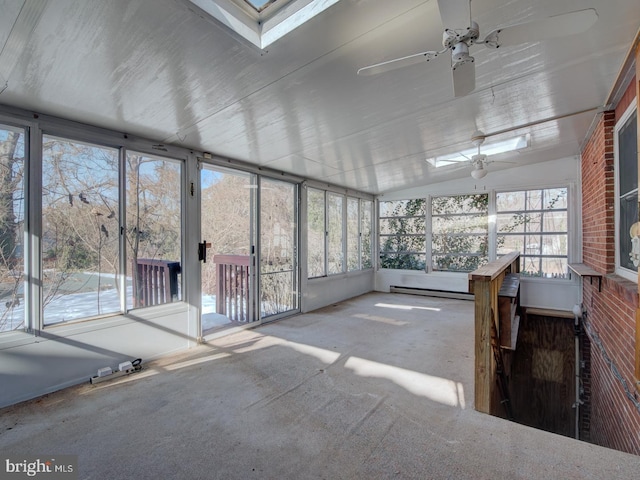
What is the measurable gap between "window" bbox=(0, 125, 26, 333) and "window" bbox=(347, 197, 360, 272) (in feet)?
17.6

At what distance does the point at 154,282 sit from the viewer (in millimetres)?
3510

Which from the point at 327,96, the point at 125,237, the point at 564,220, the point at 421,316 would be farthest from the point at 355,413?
the point at 564,220

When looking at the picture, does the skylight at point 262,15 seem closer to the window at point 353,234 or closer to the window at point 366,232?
the window at point 353,234

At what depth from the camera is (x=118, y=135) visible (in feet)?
10.3

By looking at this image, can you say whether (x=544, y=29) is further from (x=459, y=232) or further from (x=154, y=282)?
(x=459, y=232)

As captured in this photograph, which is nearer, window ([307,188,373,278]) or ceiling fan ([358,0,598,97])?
ceiling fan ([358,0,598,97])

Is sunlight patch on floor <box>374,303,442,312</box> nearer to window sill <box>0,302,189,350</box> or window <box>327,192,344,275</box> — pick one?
window <box>327,192,344,275</box>

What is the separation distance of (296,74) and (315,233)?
12.6 ft

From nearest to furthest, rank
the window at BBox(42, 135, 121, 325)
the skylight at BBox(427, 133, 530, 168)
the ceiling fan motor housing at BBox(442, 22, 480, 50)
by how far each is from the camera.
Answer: the ceiling fan motor housing at BBox(442, 22, 480, 50) → the window at BBox(42, 135, 121, 325) → the skylight at BBox(427, 133, 530, 168)

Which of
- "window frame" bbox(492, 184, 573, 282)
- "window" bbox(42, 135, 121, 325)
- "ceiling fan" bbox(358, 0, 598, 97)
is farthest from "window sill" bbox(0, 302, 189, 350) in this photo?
"window frame" bbox(492, 184, 573, 282)

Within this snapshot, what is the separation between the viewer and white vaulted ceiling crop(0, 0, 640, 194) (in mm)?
1676

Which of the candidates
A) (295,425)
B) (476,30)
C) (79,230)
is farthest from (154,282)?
(476,30)

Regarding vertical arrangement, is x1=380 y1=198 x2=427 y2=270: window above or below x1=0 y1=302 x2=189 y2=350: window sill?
above

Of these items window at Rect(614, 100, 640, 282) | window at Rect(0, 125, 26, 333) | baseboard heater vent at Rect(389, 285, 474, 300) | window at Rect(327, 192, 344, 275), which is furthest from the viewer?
baseboard heater vent at Rect(389, 285, 474, 300)
